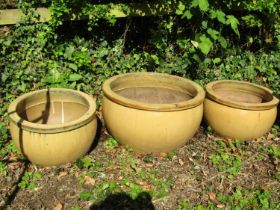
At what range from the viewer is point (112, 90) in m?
3.97

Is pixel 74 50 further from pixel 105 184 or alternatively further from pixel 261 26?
pixel 261 26

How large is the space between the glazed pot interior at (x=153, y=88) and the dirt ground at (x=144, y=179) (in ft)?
1.77

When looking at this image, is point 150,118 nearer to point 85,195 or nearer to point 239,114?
point 85,195

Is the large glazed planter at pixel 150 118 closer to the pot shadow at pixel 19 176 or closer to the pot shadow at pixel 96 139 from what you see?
the pot shadow at pixel 96 139

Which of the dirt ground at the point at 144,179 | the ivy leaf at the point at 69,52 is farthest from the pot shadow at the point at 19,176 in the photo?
the ivy leaf at the point at 69,52

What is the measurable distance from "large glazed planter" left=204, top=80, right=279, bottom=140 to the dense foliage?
65 cm

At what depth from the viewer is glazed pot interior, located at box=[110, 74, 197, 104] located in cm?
417

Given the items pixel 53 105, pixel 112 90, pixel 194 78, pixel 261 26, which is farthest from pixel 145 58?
pixel 261 26

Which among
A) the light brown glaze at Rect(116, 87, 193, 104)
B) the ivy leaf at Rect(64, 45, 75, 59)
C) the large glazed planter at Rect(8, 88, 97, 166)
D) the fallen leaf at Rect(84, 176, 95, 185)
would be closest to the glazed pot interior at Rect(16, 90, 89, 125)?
the large glazed planter at Rect(8, 88, 97, 166)

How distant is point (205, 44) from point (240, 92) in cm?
84

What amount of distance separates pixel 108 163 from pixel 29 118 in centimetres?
94

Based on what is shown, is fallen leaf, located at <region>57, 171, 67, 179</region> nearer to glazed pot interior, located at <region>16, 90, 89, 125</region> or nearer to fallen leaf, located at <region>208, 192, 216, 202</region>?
glazed pot interior, located at <region>16, 90, 89, 125</region>

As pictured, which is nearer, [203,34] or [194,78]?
[203,34]

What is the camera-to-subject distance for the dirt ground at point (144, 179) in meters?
3.30
